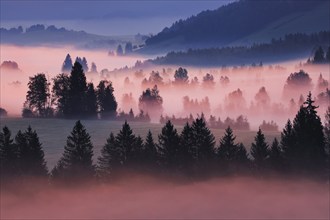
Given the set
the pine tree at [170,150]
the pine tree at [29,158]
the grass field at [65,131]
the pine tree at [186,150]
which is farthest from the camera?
the grass field at [65,131]

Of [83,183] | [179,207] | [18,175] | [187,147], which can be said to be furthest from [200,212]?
[18,175]

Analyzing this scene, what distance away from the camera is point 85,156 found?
123125 mm

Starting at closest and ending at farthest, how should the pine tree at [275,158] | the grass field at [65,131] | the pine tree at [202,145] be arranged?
the pine tree at [275,158], the pine tree at [202,145], the grass field at [65,131]

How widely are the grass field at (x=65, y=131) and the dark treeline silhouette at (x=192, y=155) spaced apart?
56.4 ft

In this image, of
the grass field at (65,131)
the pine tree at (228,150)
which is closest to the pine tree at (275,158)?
the pine tree at (228,150)

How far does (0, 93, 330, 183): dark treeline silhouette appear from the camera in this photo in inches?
4833

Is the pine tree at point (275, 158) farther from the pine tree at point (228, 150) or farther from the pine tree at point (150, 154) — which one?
the pine tree at point (150, 154)

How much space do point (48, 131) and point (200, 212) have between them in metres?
61.9

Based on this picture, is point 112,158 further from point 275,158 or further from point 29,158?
point 275,158

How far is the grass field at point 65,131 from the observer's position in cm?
15525

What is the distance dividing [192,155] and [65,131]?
58018 millimetres

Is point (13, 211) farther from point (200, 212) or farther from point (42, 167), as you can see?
point (200, 212)

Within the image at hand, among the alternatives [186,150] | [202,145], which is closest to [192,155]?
[186,150]

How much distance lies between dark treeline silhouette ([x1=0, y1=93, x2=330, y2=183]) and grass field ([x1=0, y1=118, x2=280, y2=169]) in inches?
677
